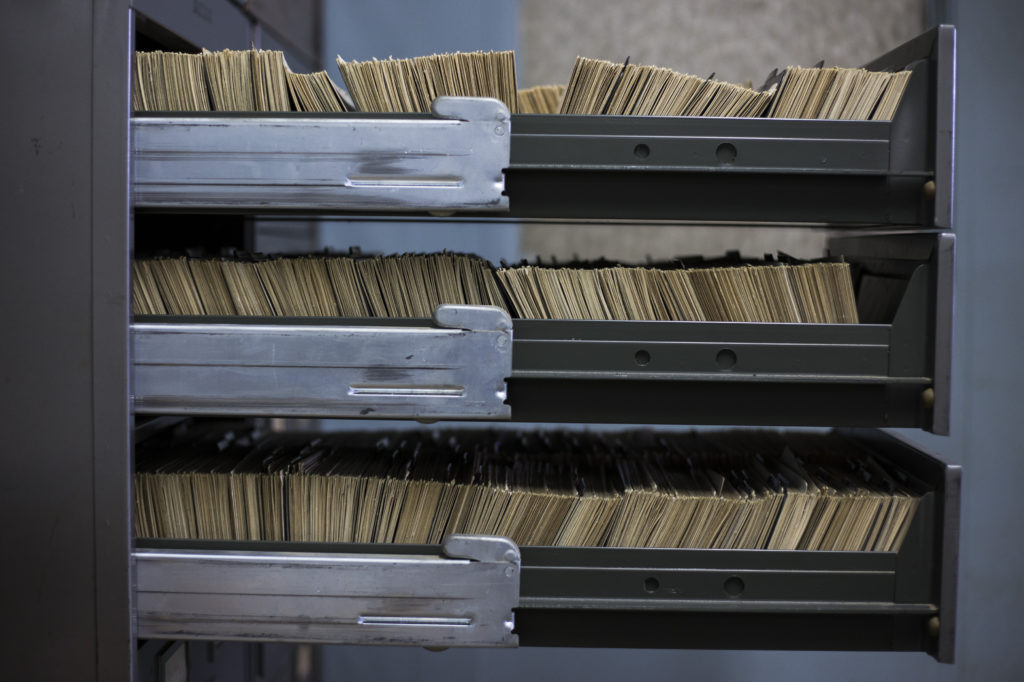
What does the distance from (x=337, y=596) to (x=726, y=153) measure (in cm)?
84

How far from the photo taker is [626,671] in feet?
6.63

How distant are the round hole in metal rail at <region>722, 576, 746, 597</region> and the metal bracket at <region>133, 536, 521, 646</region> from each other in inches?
11.9

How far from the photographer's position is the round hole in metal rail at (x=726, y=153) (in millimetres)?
1143

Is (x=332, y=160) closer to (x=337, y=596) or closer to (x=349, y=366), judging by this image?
(x=349, y=366)

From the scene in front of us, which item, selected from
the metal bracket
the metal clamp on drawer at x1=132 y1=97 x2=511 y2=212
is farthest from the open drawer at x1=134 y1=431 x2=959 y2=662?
the metal clamp on drawer at x1=132 y1=97 x2=511 y2=212

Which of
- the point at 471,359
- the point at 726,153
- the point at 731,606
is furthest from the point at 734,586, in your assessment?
the point at 726,153

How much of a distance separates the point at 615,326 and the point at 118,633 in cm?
84

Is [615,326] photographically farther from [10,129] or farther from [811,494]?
[10,129]

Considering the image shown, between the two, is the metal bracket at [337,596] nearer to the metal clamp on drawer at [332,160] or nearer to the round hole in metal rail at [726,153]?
the metal clamp on drawer at [332,160]

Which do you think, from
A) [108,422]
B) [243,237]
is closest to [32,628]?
[108,422]

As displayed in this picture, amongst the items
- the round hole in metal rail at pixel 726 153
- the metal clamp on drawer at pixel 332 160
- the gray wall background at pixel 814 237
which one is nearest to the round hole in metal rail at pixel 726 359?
the round hole in metal rail at pixel 726 153

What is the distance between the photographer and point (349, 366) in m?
1.15

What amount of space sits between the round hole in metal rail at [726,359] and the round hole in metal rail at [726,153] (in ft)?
0.87

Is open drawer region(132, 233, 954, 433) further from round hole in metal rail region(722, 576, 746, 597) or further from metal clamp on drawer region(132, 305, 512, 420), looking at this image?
round hole in metal rail region(722, 576, 746, 597)
